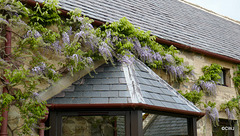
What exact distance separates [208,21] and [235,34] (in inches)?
49.3

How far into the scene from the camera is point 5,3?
563 centimetres

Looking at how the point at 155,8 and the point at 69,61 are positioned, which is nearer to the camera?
the point at 69,61

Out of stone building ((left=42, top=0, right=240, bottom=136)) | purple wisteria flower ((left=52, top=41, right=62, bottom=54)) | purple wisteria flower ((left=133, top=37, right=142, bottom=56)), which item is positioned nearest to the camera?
purple wisteria flower ((left=52, top=41, right=62, bottom=54))

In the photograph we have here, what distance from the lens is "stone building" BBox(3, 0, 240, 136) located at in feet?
19.5

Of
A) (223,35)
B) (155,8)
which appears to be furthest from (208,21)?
(155,8)

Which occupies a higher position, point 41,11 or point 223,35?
point 223,35


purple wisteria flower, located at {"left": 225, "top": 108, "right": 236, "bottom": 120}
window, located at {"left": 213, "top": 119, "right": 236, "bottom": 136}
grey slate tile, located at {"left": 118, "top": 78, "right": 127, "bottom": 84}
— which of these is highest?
grey slate tile, located at {"left": 118, "top": 78, "right": 127, "bottom": 84}

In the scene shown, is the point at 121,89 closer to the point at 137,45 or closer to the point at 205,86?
the point at 137,45

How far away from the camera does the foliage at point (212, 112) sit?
29.8 feet

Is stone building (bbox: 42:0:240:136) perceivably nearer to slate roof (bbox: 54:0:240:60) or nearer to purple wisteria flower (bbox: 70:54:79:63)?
slate roof (bbox: 54:0:240:60)

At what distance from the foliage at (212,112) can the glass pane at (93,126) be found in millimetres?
2583

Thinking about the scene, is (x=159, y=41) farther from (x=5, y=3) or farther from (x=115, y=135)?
(x=5, y=3)

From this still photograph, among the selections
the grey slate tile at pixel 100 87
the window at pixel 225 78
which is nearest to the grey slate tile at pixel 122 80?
the grey slate tile at pixel 100 87

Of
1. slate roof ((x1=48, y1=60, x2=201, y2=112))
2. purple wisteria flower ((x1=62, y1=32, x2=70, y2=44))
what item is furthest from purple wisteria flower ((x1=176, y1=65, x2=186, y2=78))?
purple wisteria flower ((x1=62, y1=32, x2=70, y2=44))
